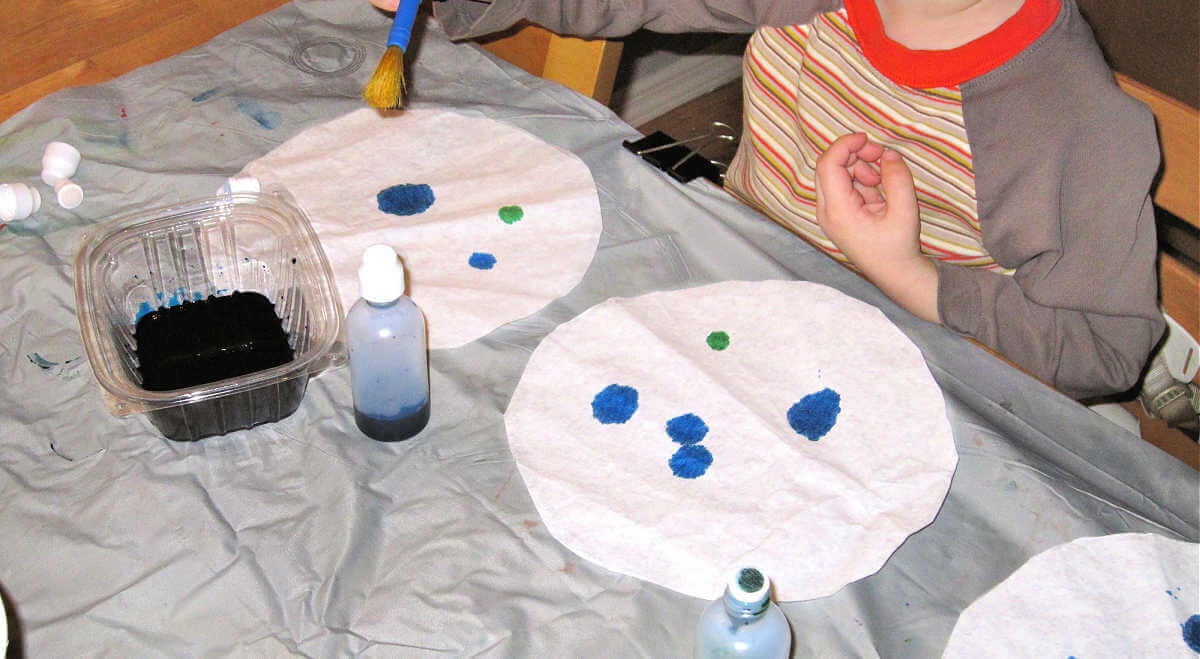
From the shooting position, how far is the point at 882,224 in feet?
2.87

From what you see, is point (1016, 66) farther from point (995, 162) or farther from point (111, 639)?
point (111, 639)

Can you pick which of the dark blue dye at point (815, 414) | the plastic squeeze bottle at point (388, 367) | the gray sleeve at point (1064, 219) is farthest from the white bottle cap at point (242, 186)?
the gray sleeve at point (1064, 219)

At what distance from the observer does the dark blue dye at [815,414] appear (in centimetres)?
74

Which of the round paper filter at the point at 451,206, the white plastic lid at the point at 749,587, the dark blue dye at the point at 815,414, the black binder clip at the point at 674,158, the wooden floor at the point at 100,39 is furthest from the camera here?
the wooden floor at the point at 100,39

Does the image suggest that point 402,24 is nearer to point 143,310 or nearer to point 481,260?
point 481,260

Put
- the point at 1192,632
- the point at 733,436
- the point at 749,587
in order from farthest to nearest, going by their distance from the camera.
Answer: the point at 733,436, the point at 1192,632, the point at 749,587

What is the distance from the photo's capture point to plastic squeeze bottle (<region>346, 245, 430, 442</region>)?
687 mm

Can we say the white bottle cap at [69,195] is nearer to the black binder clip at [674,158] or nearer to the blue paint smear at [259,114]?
the blue paint smear at [259,114]

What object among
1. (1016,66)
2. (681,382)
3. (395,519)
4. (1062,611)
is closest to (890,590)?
(1062,611)

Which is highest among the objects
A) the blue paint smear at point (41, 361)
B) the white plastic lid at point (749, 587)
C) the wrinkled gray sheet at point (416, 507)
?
the white plastic lid at point (749, 587)

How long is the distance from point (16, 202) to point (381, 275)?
45cm

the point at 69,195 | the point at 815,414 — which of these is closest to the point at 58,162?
the point at 69,195

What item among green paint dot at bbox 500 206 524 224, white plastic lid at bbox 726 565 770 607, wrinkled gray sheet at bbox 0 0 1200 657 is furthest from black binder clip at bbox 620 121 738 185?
white plastic lid at bbox 726 565 770 607

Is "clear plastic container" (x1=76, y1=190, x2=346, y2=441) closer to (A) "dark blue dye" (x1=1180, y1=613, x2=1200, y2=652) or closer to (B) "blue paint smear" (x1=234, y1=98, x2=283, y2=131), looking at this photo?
(B) "blue paint smear" (x1=234, y1=98, x2=283, y2=131)
